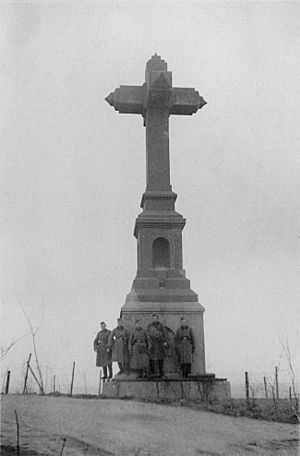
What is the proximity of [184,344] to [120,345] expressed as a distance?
65.2 inches

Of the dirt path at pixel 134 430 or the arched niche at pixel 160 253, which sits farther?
the arched niche at pixel 160 253

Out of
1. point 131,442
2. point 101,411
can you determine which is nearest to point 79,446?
point 131,442

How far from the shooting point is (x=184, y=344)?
14.9 metres

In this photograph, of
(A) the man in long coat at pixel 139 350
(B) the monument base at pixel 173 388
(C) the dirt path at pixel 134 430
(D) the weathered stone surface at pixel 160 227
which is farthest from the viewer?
(D) the weathered stone surface at pixel 160 227

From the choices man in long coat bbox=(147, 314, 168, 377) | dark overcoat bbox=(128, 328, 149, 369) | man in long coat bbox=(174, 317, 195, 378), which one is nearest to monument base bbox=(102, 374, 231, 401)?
dark overcoat bbox=(128, 328, 149, 369)

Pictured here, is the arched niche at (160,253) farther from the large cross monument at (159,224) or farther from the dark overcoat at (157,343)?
the dark overcoat at (157,343)

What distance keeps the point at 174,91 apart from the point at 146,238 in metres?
4.94

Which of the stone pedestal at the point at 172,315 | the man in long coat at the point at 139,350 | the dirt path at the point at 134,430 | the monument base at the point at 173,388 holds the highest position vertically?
the stone pedestal at the point at 172,315

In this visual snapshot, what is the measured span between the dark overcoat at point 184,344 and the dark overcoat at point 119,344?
4.39 feet

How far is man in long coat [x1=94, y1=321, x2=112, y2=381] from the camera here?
14.9 metres

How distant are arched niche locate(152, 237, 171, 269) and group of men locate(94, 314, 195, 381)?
2.63m

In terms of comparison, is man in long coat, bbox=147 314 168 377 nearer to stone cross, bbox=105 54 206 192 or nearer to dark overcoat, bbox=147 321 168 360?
dark overcoat, bbox=147 321 168 360

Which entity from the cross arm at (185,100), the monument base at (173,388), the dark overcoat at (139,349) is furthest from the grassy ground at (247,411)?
the cross arm at (185,100)

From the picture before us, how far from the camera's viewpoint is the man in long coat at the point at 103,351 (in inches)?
586
